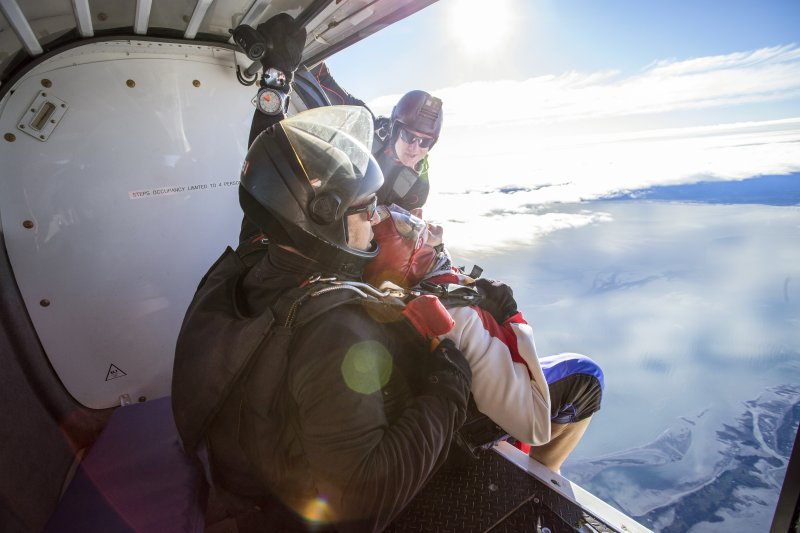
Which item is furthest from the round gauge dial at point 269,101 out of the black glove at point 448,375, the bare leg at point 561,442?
the bare leg at point 561,442

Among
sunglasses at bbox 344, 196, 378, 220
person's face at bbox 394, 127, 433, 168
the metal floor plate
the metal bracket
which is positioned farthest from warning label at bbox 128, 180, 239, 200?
the metal floor plate

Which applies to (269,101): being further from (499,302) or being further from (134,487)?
(134,487)

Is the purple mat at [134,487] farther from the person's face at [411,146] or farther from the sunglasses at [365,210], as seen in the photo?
the person's face at [411,146]

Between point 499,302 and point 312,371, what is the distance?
3.50 feet

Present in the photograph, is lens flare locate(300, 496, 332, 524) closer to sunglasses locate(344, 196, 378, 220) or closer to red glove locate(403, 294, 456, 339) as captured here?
red glove locate(403, 294, 456, 339)

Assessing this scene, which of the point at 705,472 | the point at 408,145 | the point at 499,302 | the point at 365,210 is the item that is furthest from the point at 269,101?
the point at 705,472

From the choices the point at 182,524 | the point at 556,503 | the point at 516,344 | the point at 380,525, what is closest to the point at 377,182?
the point at 516,344

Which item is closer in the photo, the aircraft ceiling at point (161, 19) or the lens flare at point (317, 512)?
the lens flare at point (317, 512)

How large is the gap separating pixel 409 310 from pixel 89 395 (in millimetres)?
2520

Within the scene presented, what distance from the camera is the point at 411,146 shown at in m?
3.03

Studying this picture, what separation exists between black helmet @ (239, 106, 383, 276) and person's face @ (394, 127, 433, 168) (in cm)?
185

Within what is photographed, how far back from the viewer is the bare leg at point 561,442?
6.15 feet

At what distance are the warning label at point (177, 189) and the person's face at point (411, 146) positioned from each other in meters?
1.33

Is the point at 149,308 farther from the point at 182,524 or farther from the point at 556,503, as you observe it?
the point at 556,503
